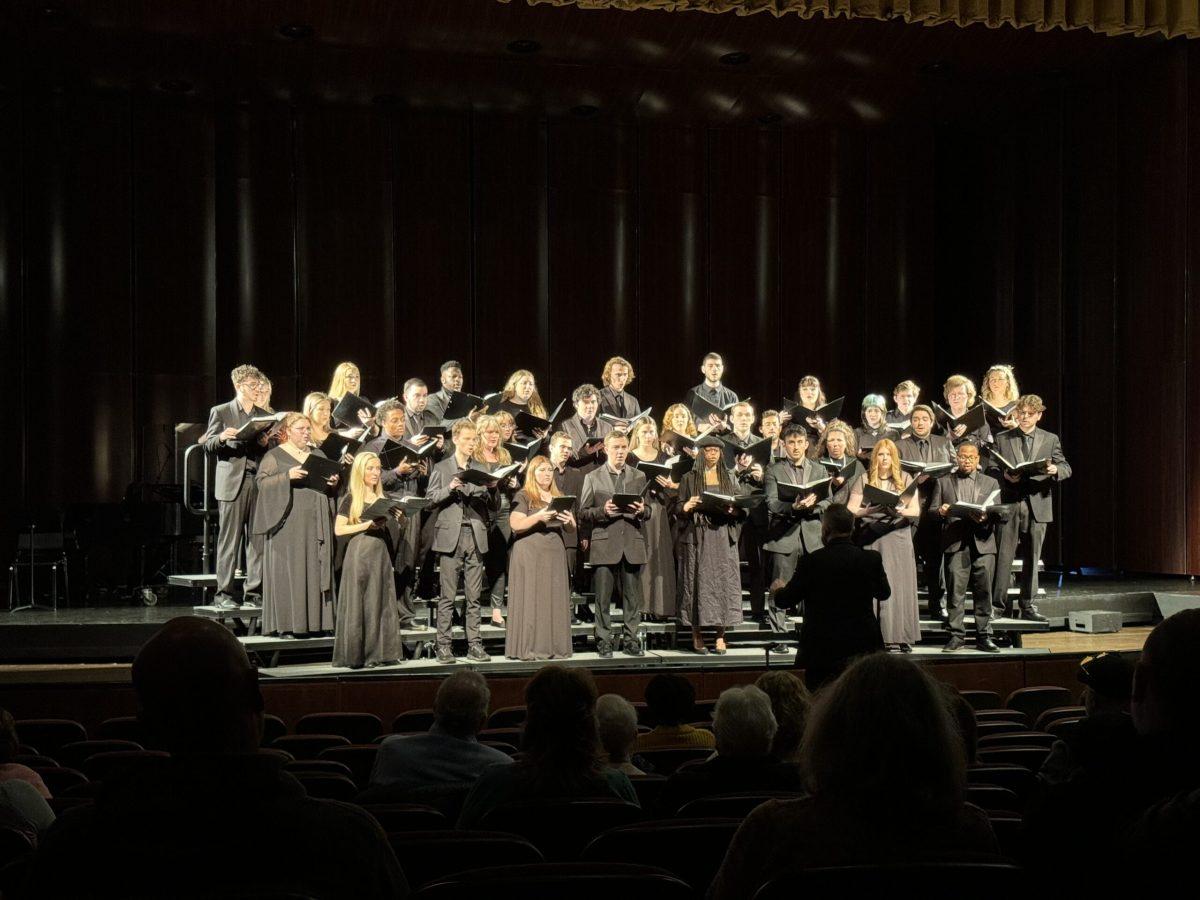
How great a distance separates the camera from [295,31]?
10.0 metres

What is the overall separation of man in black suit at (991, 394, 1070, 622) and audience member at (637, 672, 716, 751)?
5020 millimetres

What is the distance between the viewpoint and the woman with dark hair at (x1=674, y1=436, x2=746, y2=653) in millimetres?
7949

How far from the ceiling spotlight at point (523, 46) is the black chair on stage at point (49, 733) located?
729 cm

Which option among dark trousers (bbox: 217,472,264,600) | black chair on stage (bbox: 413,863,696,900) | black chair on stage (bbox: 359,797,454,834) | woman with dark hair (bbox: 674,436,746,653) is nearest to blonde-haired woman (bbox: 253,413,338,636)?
dark trousers (bbox: 217,472,264,600)

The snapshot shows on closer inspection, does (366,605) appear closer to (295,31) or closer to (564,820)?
(564,820)

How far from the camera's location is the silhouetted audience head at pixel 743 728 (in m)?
3.21

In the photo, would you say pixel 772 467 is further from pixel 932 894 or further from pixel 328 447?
pixel 932 894

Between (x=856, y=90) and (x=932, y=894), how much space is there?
11245 millimetres

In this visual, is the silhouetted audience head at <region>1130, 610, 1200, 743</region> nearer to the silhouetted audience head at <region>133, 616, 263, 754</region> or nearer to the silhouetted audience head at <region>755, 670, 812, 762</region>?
the silhouetted audience head at <region>133, 616, 263, 754</region>

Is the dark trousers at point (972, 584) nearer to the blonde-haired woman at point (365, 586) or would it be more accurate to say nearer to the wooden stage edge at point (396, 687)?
the wooden stage edge at point (396, 687)

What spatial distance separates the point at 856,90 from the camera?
11922 millimetres

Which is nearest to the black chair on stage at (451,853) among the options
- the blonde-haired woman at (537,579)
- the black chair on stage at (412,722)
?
the black chair on stage at (412,722)

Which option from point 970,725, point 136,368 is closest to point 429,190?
point 136,368

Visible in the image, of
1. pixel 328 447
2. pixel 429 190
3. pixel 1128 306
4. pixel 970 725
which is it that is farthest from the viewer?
pixel 429 190
